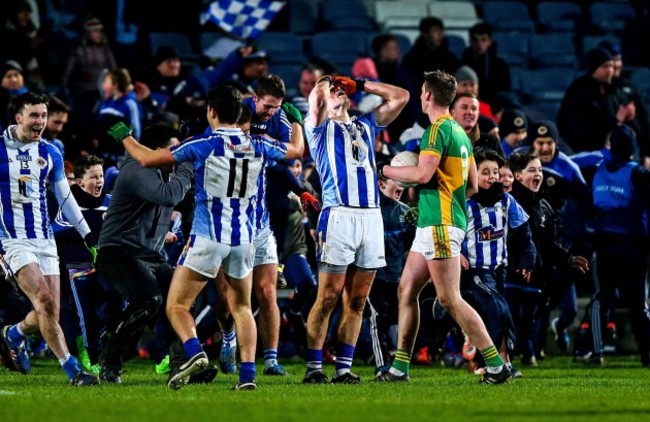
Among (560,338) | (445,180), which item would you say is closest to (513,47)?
(560,338)

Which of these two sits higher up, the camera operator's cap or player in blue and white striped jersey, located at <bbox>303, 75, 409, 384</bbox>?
the camera operator's cap

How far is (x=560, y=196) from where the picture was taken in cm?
1547

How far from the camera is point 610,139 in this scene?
15391 mm

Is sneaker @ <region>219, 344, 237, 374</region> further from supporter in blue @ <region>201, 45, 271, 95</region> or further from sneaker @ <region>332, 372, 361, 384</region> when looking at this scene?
supporter in blue @ <region>201, 45, 271, 95</region>

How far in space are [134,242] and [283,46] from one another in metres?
9.39

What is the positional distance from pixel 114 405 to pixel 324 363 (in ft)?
18.3

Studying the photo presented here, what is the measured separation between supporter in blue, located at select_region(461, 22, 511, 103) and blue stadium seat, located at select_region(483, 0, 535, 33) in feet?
8.28

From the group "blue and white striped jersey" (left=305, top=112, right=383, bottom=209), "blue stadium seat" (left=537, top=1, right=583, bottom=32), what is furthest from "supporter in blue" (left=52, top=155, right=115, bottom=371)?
"blue stadium seat" (left=537, top=1, right=583, bottom=32)

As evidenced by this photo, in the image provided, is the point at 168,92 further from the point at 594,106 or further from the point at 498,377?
the point at 498,377

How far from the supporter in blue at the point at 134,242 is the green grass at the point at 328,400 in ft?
1.19

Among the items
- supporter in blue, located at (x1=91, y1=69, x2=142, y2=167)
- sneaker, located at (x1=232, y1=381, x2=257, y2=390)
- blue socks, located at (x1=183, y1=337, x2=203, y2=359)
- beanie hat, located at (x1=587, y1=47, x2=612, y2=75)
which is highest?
beanie hat, located at (x1=587, y1=47, x2=612, y2=75)

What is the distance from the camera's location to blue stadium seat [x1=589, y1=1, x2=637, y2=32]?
21.9 meters

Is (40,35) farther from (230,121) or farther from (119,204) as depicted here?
(230,121)

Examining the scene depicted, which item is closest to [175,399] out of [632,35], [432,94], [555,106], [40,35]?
[432,94]
